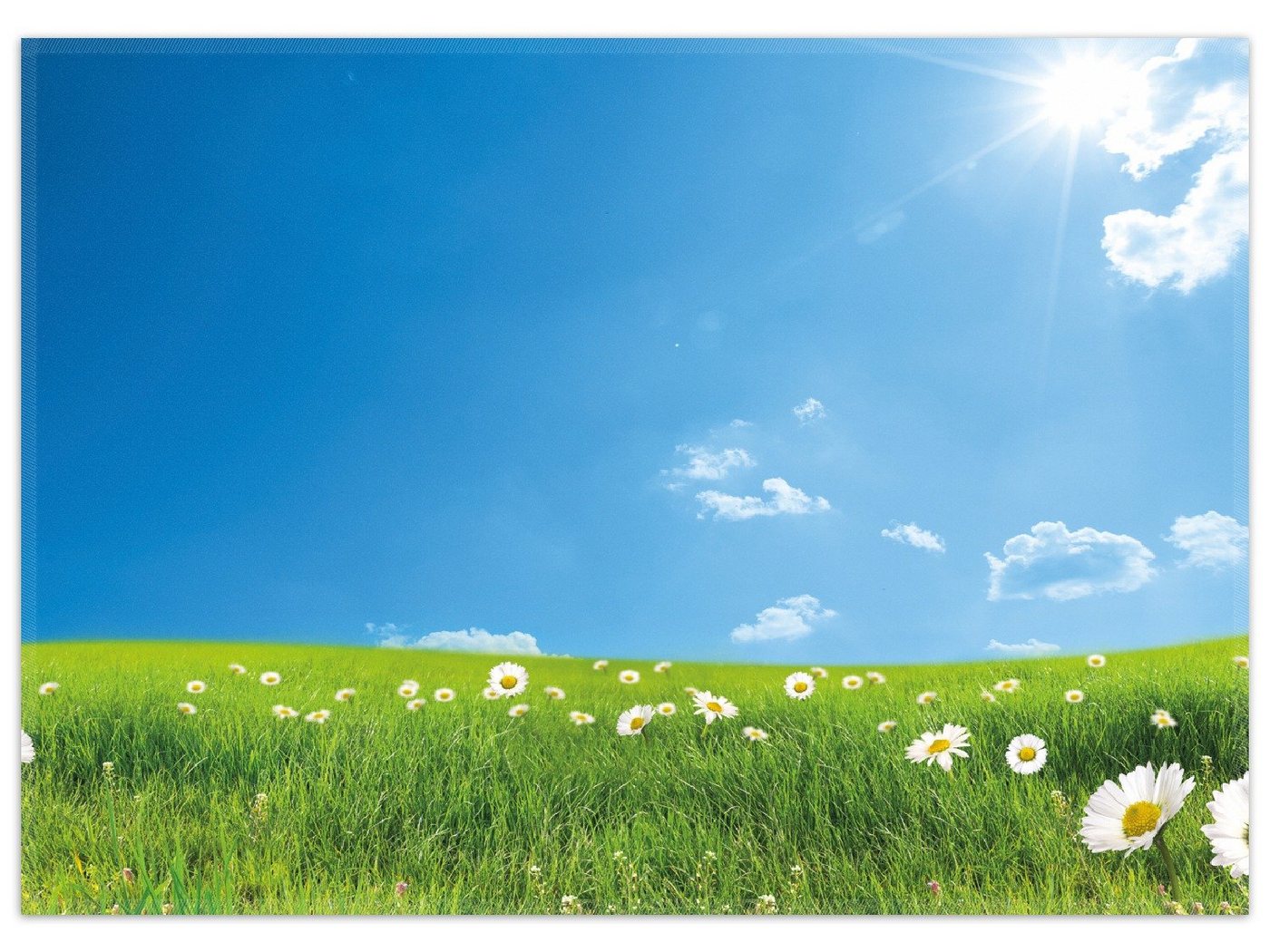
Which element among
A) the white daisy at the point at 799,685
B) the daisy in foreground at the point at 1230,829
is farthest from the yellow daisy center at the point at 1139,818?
the white daisy at the point at 799,685

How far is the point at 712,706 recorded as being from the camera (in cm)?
279

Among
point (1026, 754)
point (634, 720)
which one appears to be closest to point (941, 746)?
point (1026, 754)

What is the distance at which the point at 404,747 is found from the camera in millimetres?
2686

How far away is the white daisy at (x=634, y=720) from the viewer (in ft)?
9.05

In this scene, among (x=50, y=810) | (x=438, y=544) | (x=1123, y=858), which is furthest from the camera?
(x=438, y=544)

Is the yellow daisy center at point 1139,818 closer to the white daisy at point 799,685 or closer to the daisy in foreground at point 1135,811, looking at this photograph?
the daisy in foreground at point 1135,811

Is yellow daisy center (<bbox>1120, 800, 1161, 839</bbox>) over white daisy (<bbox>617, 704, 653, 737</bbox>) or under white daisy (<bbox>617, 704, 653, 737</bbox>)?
under

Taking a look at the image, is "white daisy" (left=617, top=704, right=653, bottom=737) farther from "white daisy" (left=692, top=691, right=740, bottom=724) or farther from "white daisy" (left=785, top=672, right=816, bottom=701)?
"white daisy" (left=785, top=672, right=816, bottom=701)

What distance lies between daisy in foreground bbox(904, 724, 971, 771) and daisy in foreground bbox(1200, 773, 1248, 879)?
2.14 ft

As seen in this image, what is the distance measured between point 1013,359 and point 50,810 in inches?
128

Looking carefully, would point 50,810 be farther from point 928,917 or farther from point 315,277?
point 928,917

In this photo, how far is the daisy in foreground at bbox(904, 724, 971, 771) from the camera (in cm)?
260

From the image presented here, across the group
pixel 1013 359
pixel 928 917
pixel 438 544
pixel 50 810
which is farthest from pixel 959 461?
pixel 50 810

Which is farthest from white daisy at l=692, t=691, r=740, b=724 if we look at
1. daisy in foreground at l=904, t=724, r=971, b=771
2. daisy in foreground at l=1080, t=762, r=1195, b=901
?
daisy in foreground at l=1080, t=762, r=1195, b=901
